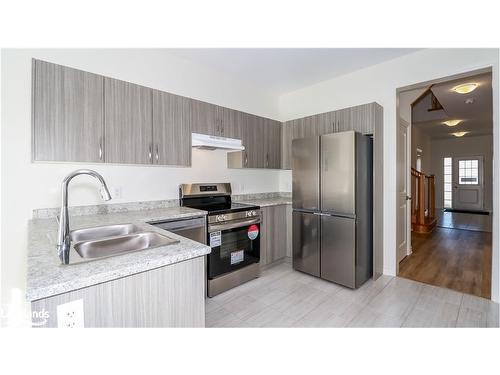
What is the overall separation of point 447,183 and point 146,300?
11.2m

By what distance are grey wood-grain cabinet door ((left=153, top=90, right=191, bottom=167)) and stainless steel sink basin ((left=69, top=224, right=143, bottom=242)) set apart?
838mm

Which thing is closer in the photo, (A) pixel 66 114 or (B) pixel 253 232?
(A) pixel 66 114

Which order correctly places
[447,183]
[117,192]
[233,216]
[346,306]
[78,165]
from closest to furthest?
[78,165], [346,306], [117,192], [233,216], [447,183]

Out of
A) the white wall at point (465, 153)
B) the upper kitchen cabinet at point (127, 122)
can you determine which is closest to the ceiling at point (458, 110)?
the white wall at point (465, 153)

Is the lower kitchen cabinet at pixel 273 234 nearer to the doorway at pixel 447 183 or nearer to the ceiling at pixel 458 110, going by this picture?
the doorway at pixel 447 183

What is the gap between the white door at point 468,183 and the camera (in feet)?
26.9

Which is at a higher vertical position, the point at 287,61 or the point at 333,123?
the point at 287,61

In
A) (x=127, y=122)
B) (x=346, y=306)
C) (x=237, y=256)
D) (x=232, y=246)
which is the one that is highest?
(x=127, y=122)

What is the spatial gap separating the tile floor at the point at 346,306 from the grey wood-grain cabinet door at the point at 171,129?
1537 mm

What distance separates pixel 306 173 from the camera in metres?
2.94

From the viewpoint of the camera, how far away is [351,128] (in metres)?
2.90

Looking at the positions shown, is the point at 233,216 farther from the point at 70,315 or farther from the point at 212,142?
the point at 70,315

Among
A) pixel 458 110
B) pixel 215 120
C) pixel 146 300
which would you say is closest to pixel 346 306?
pixel 146 300
